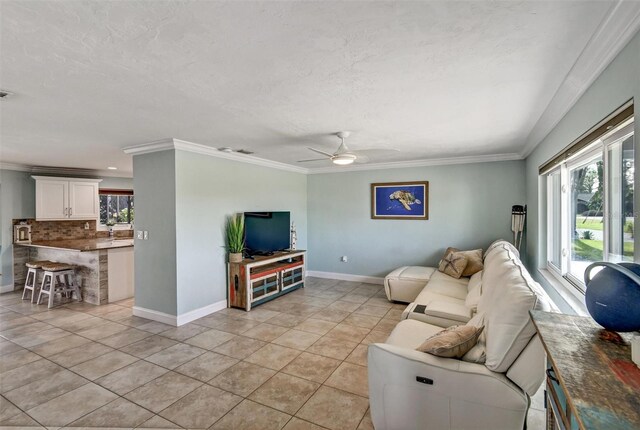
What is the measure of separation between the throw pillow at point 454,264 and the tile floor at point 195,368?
89cm

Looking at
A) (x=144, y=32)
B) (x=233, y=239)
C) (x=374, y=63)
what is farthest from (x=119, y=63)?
(x=233, y=239)

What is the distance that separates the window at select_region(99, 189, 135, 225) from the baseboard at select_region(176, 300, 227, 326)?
4.73 m

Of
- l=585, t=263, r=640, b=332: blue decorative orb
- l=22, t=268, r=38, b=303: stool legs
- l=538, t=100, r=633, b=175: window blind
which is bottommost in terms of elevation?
l=22, t=268, r=38, b=303: stool legs

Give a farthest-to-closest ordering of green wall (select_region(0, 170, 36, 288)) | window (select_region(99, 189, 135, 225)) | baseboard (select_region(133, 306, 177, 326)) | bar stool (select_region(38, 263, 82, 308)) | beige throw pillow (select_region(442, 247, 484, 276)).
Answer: window (select_region(99, 189, 135, 225)) < green wall (select_region(0, 170, 36, 288)) < bar stool (select_region(38, 263, 82, 308)) < beige throw pillow (select_region(442, 247, 484, 276)) < baseboard (select_region(133, 306, 177, 326))

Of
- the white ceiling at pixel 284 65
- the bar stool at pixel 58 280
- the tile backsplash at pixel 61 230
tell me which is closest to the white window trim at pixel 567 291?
the white ceiling at pixel 284 65

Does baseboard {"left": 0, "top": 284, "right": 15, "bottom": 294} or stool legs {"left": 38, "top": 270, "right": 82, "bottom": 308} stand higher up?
stool legs {"left": 38, "top": 270, "right": 82, "bottom": 308}

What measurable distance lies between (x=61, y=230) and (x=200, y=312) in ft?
14.9

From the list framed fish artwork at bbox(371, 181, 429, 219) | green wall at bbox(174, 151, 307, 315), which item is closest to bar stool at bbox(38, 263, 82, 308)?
green wall at bbox(174, 151, 307, 315)

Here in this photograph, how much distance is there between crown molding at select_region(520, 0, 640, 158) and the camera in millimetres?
1278

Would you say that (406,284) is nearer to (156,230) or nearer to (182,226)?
(182,226)

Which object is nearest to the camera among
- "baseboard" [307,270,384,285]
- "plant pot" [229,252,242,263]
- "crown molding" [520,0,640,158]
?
"crown molding" [520,0,640,158]

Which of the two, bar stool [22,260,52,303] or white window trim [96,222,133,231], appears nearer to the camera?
bar stool [22,260,52,303]

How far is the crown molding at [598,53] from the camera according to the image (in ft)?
4.19

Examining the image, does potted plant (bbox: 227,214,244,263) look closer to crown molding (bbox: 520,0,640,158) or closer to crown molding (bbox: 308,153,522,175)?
crown molding (bbox: 308,153,522,175)
